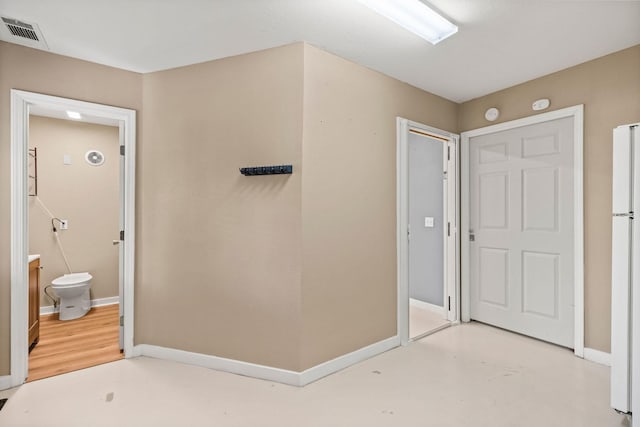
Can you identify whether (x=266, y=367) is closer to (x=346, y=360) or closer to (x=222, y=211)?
(x=346, y=360)

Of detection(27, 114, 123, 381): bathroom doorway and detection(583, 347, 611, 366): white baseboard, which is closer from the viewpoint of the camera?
detection(583, 347, 611, 366): white baseboard

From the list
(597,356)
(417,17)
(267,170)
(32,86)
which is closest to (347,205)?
(267,170)

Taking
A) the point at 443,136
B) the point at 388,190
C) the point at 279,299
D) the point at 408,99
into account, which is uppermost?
the point at 408,99

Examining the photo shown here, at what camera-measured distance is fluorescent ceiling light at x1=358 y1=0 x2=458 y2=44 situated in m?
1.88

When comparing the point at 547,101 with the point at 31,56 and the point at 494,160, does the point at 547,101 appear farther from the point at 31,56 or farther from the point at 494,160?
the point at 31,56

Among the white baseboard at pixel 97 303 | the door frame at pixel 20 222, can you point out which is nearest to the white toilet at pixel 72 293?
the white baseboard at pixel 97 303

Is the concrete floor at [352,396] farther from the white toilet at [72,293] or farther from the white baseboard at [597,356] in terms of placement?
the white toilet at [72,293]

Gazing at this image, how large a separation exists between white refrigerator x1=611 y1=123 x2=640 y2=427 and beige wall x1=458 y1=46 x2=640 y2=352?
3.22 feet

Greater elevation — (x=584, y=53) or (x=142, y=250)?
(x=584, y=53)

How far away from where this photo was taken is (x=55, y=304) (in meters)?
3.96

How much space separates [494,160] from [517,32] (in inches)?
56.1

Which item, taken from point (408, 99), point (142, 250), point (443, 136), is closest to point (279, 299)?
point (142, 250)

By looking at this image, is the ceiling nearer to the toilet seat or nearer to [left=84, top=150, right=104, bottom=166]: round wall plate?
[left=84, top=150, right=104, bottom=166]: round wall plate

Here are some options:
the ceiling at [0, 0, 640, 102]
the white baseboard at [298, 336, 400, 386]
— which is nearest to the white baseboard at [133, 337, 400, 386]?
the white baseboard at [298, 336, 400, 386]
